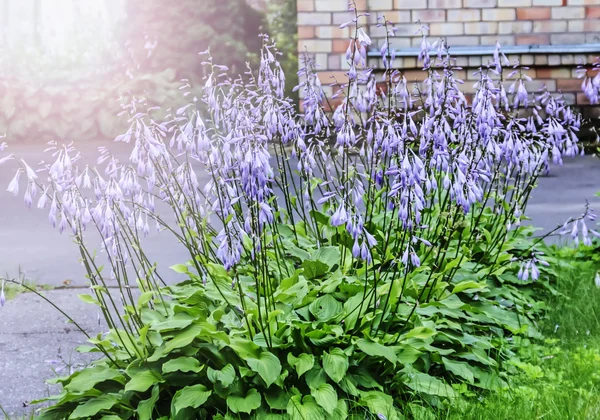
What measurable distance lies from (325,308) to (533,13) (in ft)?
23.3

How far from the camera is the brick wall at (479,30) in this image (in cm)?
947

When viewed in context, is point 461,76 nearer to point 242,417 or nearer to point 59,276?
point 59,276

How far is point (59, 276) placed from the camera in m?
5.66

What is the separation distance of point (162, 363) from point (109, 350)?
0.27 m

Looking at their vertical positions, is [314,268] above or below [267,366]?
above

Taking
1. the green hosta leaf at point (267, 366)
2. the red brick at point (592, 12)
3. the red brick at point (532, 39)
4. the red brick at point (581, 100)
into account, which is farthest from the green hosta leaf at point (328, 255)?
the red brick at point (592, 12)

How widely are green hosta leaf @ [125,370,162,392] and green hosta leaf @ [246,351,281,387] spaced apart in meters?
0.35

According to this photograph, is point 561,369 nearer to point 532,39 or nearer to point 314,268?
point 314,268

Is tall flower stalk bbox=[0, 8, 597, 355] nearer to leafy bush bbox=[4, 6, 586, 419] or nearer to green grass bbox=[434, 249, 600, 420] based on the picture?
leafy bush bbox=[4, 6, 586, 419]

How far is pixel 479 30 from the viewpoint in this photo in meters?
9.63

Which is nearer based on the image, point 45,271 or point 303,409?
point 303,409

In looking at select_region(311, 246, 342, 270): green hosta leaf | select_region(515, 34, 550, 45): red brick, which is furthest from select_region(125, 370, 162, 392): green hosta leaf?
select_region(515, 34, 550, 45): red brick

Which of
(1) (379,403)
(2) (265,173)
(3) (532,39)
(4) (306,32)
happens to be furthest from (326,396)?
(3) (532,39)

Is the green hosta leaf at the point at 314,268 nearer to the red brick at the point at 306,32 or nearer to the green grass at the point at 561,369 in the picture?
the green grass at the point at 561,369
